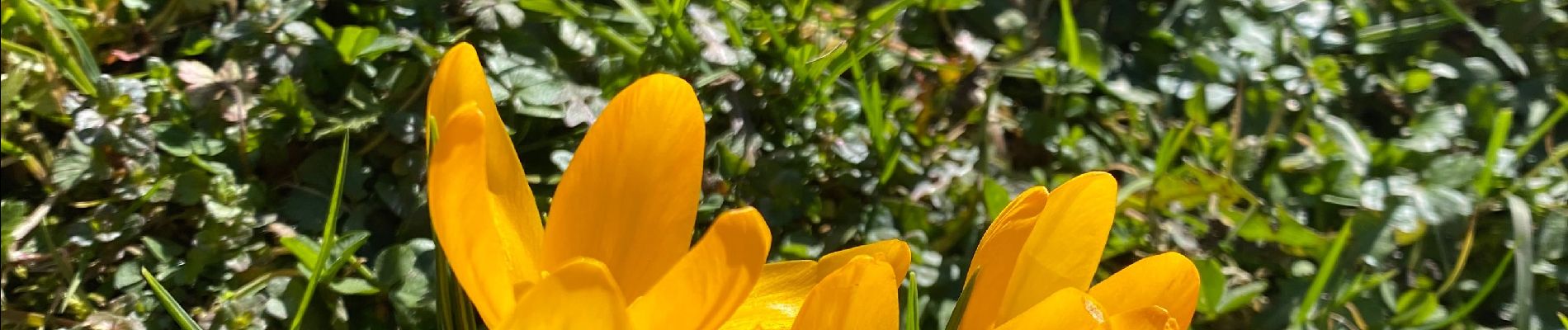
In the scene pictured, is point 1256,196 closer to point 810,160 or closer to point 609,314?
point 810,160

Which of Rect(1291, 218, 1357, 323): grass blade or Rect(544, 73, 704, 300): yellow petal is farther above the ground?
Rect(544, 73, 704, 300): yellow petal

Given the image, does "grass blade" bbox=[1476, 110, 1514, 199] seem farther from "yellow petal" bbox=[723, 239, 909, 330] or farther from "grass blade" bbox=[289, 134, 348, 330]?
"grass blade" bbox=[289, 134, 348, 330]

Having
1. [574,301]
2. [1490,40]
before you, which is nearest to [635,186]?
[574,301]

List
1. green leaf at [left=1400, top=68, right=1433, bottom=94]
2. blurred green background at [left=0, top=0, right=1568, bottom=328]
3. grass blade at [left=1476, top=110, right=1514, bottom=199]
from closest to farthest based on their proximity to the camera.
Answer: blurred green background at [left=0, top=0, right=1568, bottom=328] < grass blade at [left=1476, top=110, right=1514, bottom=199] < green leaf at [left=1400, top=68, right=1433, bottom=94]

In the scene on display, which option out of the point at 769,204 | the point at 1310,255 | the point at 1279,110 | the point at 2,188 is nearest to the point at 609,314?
the point at 769,204

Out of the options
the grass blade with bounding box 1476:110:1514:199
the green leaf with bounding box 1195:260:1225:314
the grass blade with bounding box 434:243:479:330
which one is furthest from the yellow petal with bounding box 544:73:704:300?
the grass blade with bounding box 1476:110:1514:199

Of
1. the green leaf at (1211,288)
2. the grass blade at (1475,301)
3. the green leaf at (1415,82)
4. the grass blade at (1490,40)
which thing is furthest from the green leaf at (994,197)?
the grass blade at (1490,40)

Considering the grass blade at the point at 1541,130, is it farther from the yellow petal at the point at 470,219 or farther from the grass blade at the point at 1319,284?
the yellow petal at the point at 470,219
